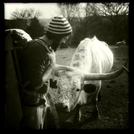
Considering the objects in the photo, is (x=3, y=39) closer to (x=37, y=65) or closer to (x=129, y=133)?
(x=37, y=65)

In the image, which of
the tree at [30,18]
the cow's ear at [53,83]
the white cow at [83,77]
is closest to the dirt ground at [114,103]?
the white cow at [83,77]

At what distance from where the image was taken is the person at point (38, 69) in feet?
6.66

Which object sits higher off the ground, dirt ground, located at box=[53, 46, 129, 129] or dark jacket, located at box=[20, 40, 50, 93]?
dark jacket, located at box=[20, 40, 50, 93]

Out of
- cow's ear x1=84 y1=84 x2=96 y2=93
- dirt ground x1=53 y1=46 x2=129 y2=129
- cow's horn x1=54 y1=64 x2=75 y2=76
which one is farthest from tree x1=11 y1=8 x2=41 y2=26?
cow's ear x1=84 y1=84 x2=96 y2=93

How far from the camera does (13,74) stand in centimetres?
222

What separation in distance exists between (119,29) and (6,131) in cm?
214

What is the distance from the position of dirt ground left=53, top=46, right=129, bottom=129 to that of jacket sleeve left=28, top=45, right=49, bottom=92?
600mm

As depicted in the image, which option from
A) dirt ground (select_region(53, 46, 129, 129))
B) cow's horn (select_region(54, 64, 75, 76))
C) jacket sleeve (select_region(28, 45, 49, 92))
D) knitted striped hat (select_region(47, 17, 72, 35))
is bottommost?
dirt ground (select_region(53, 46, 129, 129))

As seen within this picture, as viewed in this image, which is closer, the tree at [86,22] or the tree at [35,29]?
the tree at [35,29]

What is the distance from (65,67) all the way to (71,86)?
0.90 feet

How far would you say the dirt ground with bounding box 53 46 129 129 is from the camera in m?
2.71

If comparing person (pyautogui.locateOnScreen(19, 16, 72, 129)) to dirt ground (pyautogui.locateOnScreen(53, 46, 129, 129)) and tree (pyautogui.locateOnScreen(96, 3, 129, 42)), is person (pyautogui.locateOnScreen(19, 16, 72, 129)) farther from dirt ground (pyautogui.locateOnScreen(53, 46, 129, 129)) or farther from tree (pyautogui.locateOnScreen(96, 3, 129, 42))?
tree (pyautogui.locateOnScreen(96, 3, 129, 42))

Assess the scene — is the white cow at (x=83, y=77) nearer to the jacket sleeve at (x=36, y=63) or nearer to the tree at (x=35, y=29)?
the jacket sleeve at (x=36, y=63)


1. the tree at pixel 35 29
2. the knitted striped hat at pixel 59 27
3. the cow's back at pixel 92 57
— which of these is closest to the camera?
the knitted striped hat at pixel 59 27
